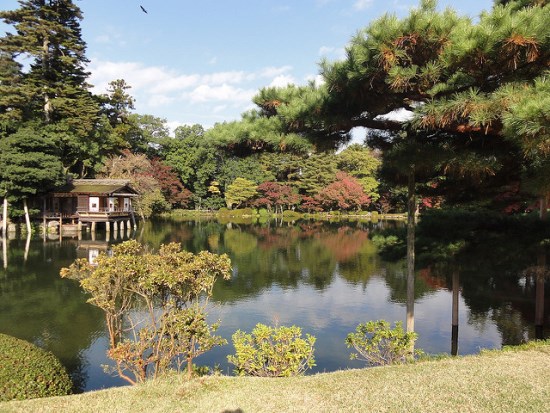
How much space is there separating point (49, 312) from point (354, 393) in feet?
30.1

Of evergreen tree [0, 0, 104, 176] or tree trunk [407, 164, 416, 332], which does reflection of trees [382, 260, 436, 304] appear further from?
evergreen tree [0, 0, 104, 176]

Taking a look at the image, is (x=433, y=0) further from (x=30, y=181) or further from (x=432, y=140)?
(x=30, y=181)

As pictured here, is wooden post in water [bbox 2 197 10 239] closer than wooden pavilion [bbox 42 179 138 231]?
Yes

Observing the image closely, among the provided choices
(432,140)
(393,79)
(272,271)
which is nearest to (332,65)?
(393,79)

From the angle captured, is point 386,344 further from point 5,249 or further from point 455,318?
point 5,249

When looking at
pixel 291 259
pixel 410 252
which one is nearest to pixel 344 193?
pixel 291 259

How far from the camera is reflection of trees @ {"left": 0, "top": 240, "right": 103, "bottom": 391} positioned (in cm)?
813

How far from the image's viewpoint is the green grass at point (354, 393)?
143 inches

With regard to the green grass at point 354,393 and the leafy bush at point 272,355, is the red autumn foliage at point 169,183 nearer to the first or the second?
the leafy bush at point 272,355

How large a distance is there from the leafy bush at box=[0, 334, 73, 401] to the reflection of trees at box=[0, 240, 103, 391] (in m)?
2.30

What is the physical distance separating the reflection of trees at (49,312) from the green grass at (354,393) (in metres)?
3.12

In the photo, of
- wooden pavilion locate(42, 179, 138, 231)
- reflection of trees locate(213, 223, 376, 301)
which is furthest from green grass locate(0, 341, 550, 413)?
wooden pavilion locate(42, 179, 138, 231)

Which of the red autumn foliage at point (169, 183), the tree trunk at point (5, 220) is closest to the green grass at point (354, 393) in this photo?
the tree trunk at point (5, 220)

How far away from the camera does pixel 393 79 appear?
4.79 m
